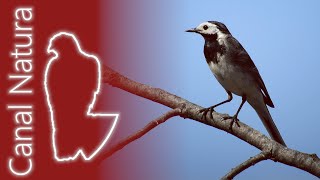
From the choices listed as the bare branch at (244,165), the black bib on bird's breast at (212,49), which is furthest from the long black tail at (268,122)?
the bare branch at (244,165)

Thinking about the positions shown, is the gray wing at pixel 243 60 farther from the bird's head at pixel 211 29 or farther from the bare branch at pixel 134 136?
the bare branch at pixel 134 136

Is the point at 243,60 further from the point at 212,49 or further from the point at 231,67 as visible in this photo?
the point at 212,49

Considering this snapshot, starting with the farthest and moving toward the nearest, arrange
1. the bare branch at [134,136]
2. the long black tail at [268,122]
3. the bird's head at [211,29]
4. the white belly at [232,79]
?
the bird's head at [211,29]
the white belly at [232,79]
the long black tail at [268,122]
the bare branch at [134,136]

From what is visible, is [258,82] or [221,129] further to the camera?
Result: [258,82]

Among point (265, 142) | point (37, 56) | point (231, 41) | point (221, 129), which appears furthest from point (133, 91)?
point (231, 41)

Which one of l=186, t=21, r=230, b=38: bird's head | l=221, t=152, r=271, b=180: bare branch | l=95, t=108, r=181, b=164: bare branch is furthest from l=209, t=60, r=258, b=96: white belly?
l=221, t=152, r=271, b=180: bare branch

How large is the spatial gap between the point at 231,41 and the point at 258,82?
17.8 inches

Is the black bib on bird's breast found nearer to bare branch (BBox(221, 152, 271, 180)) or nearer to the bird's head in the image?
the bird's head

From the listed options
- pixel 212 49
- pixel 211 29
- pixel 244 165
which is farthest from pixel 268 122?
pixel 244 165

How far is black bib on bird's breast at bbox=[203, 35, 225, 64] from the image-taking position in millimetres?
4011

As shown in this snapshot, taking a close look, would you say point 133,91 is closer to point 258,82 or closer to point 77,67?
point 77,67

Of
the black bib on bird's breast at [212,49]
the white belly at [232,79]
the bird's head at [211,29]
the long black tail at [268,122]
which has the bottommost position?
the long black tail at [268,122]

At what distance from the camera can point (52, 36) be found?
336cm

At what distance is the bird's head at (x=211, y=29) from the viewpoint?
4.12m
